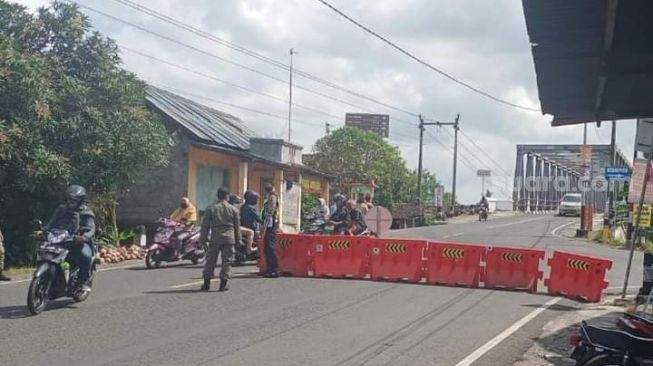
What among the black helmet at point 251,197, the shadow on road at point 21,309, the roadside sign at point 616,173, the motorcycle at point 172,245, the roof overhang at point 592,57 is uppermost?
the roof overhang at point 592,57

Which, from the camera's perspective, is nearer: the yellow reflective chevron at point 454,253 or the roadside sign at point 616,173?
the yellow reflective chevron at point 454,253

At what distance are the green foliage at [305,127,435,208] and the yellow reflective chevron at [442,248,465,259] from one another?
4229cm

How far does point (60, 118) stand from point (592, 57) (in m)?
11.9

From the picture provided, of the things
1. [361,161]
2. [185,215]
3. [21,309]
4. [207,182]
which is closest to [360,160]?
[361,161]

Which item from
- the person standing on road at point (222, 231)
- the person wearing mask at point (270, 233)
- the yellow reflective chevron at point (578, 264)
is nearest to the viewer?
the person standing on road at point (222, 231)

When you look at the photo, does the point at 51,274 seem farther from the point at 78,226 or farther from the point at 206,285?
the point at 206,285

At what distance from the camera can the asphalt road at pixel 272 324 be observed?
28.0ft

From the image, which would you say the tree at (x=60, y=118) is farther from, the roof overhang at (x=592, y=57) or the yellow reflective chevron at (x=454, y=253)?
the roof overhang at (x=592, y=57)

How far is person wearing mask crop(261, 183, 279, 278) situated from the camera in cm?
1577

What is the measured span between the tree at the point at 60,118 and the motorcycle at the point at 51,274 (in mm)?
5813

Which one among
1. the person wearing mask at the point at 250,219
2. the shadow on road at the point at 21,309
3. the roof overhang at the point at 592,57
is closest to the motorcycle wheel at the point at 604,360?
the roof overhang at the point at 592,57

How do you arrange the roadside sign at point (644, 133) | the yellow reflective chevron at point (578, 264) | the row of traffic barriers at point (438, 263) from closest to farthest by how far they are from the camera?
the roadside sign at point (644, 133) < the yellow reflective chevron at point (578, 264) < the row of traffic barriers at point (438, 263)

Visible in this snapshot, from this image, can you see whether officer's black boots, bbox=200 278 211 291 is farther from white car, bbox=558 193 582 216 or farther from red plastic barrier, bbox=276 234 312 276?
white car, bbox=558 193 582 216

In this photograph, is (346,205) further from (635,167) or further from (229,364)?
(229,364)
